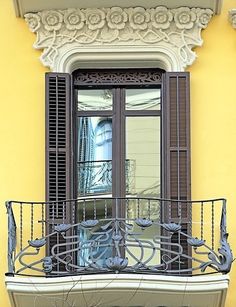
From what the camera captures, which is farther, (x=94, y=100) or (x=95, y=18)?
(x=94, y=100)

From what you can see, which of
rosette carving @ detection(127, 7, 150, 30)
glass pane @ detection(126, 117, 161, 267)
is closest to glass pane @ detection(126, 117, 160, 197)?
glass pane @ detection(126, 117, 161, 267)

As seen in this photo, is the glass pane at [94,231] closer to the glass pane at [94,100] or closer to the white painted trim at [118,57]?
the glass pane at [94,100]

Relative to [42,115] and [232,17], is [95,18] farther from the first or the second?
[232,17]

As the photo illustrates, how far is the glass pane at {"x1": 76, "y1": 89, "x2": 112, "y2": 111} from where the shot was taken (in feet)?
40.9

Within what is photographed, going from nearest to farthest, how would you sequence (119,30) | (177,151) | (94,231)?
(94,231) → (177,151) → (119,30)

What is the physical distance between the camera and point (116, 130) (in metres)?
12.4

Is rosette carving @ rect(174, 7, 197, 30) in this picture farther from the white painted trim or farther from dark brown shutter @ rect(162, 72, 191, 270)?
dark brown shutter @ rect(162, 72, 191, 270)

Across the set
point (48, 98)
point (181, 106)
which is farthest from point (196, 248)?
point (48, 98)

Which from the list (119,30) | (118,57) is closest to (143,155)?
(118,57)

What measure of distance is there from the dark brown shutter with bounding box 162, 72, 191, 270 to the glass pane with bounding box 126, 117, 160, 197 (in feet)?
0.51

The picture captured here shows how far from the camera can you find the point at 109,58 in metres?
12.3

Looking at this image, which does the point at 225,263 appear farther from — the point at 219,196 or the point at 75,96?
the point at 75,96

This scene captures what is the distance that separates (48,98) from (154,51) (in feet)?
4.36

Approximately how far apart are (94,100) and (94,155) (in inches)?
25.6
